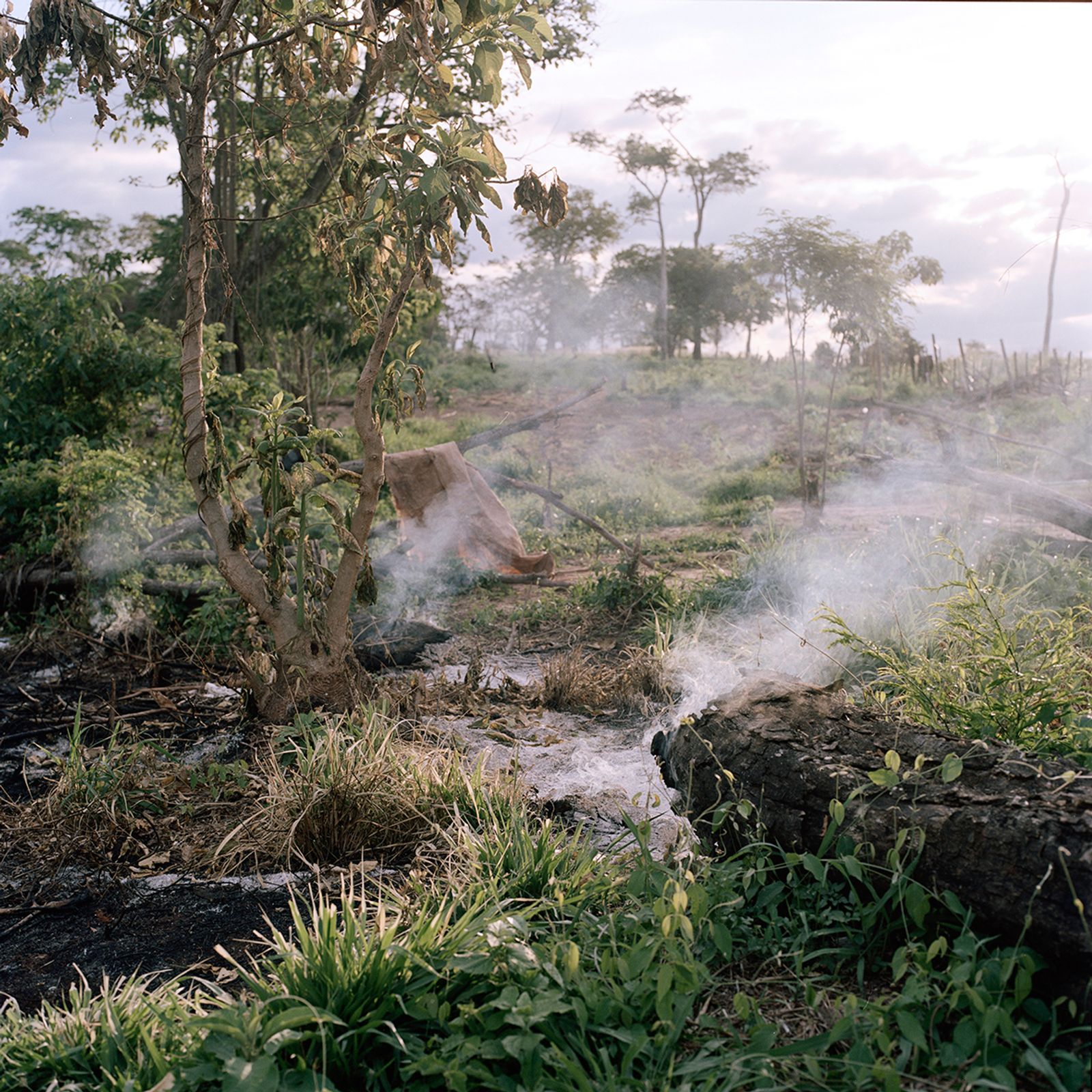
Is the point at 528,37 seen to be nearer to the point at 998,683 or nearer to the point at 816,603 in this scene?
the point at 998,683

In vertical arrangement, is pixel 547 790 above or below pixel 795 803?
below

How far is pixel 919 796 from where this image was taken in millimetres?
2336

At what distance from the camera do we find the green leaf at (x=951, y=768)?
2219mm

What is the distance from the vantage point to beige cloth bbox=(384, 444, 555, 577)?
746 cm

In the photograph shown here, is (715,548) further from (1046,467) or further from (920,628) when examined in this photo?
(920,628)

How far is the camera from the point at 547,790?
3.81 metres

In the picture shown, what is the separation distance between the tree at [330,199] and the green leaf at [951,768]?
2.44 meters

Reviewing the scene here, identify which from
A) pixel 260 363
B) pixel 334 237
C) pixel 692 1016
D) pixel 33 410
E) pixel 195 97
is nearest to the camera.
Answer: pixel 692 1016

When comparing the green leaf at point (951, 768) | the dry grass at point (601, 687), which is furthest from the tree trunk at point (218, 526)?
the green leaf at point (951, 768)

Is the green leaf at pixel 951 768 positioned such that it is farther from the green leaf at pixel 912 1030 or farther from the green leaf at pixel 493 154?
the green leaf at pixel 493 154

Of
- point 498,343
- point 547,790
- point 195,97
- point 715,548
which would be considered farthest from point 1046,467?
point 498,343

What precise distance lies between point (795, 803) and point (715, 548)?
680 centimetres

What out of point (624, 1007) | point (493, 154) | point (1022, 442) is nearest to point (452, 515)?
point (493, 154)

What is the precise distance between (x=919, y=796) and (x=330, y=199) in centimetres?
357
